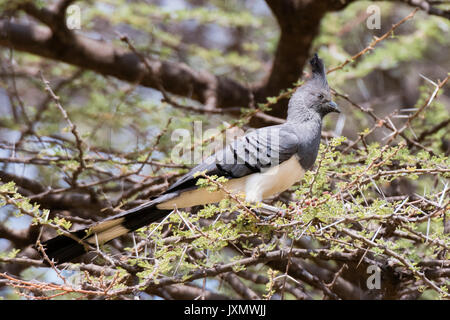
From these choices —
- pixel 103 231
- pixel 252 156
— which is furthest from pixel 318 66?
pixel 103 231

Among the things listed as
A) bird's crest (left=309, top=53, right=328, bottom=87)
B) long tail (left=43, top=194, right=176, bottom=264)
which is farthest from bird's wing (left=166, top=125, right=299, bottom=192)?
bird's crest (left=309, top=53, right=328, bottom=87)

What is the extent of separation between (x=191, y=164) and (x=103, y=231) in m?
1.28

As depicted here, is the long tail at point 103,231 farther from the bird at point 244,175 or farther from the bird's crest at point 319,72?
the bird's crest at point 319,72

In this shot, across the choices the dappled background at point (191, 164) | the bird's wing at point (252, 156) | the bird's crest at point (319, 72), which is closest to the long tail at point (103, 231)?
the dappled background at point (191, 164)

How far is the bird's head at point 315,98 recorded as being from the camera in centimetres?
416

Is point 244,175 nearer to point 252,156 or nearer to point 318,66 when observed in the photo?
point 252,156

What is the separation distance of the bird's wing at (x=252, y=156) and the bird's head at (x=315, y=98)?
31cm

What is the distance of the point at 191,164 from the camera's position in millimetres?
4656

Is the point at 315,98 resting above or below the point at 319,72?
below

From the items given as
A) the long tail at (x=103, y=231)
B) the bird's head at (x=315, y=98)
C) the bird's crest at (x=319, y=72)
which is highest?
the bird's crest at (x=319, y=72)

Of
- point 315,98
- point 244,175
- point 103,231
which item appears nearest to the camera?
point 103,231

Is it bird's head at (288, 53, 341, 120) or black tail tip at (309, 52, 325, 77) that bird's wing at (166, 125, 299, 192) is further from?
black tail tip at (309, 52, 325, 77)

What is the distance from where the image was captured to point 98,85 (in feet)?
22.1
